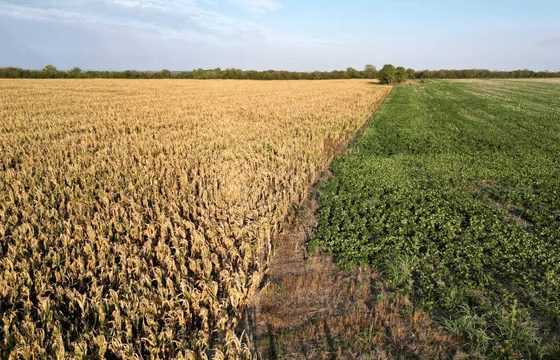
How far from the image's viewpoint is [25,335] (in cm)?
358

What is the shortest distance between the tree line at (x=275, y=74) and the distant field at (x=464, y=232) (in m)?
59.4

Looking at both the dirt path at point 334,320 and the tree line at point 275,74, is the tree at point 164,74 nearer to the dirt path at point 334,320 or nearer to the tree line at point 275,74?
the tree line at point 275,74

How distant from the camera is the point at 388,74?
A: 66.5 metres

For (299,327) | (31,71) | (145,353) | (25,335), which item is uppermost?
(31,71)

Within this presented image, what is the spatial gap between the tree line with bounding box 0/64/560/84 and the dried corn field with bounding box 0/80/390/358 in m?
63.5

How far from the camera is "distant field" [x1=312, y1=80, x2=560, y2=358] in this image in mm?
4703

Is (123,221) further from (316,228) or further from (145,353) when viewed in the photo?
(316,228)

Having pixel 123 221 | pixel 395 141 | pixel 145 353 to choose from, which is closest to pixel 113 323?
pixel 145 353

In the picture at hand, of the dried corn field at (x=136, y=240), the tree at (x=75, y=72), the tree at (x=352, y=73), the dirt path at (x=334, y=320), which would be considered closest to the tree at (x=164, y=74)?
the tree at (x=75, y=72)

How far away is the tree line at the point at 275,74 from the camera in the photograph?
70413mm

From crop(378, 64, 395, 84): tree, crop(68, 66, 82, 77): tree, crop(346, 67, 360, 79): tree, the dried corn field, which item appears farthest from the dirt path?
crop(346, 67, 360, 79): tree

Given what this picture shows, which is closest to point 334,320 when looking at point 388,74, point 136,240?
point 136,240

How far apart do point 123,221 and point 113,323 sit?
2.75 metres

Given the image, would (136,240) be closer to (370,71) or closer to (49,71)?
(49,71)
